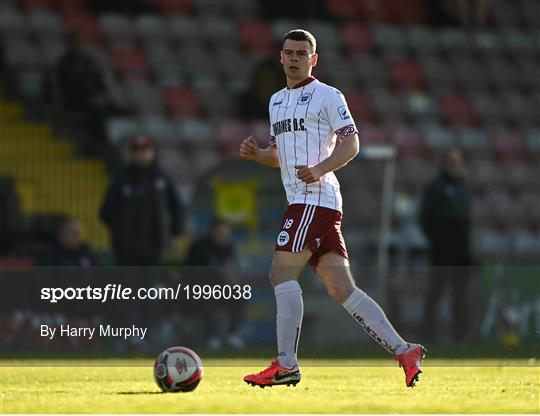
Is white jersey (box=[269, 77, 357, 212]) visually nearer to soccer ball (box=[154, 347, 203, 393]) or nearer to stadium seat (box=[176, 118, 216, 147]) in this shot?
soccer ball (box=[154, 347, 203, 393])

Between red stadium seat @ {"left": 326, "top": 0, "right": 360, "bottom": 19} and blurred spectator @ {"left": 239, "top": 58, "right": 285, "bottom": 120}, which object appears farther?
red stadium seat @ {"left": 326, "top": 0, "right": 360, "bottom": 19}

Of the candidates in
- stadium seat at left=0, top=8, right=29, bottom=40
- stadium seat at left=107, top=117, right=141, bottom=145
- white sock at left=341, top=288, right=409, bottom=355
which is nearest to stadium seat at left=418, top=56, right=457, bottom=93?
stadium seat at left=107, top=117, right=141, bottom=145

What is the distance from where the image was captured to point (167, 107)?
17953mm

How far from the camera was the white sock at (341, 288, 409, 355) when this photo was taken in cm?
782

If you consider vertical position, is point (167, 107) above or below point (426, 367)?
above

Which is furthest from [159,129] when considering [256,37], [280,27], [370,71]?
[370,71]

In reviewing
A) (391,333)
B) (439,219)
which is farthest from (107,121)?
(391,333)

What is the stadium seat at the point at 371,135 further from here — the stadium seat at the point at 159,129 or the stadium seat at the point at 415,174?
the stadium seat at the point at 159,129

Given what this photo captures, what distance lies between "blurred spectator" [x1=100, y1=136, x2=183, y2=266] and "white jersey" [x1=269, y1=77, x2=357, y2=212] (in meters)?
5.22

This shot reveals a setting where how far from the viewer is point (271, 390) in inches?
304

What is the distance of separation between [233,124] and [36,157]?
251 cm

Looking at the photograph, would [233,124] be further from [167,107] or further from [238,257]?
[238,257]

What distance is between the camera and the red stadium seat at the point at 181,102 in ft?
59.0

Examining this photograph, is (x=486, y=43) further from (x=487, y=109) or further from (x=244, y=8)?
(x=244, y=8)
